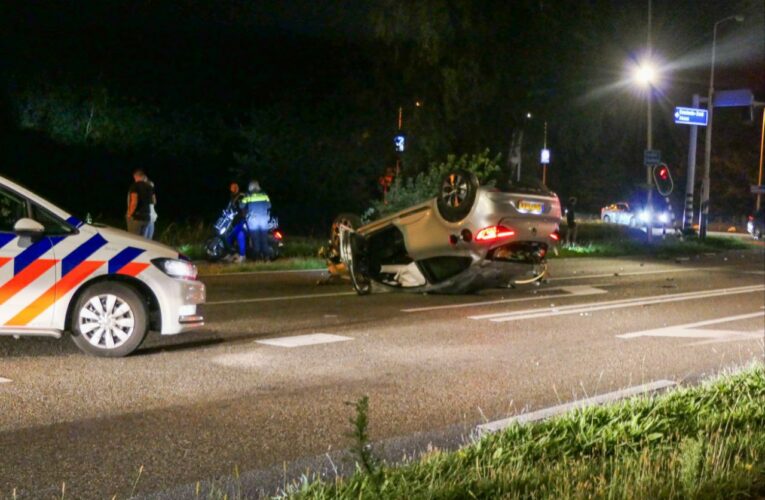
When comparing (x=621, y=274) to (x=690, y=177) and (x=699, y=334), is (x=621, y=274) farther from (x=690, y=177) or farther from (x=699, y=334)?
(x=690, y=177)

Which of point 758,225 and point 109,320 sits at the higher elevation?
point 758,225

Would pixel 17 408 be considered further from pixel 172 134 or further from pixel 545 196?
pixel 172 134

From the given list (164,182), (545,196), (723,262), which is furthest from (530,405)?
(164,182)

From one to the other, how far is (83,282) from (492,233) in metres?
6.15

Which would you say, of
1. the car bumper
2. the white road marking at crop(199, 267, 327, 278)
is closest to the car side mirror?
the car bumper

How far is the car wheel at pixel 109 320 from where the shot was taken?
8.98m

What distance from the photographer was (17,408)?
23.4ft

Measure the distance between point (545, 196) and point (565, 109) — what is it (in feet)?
67.5

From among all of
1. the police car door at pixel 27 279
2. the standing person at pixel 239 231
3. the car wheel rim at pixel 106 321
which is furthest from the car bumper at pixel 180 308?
the standing person at pixel 239 231

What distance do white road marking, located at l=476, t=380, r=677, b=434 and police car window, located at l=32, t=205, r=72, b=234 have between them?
4303mm

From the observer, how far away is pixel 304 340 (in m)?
10.5

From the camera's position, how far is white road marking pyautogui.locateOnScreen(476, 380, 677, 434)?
267 inches

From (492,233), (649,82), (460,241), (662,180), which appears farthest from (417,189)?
(492,233)

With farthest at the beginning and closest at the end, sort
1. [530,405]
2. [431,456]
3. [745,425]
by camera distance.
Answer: [530,405] < [745,425] < [431,456]
